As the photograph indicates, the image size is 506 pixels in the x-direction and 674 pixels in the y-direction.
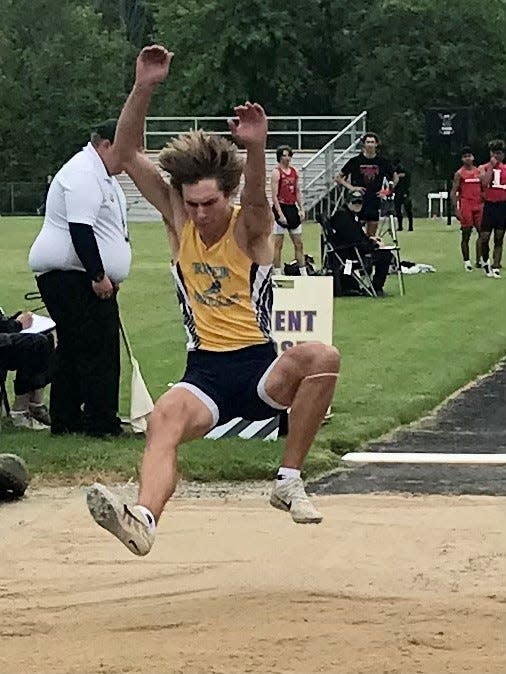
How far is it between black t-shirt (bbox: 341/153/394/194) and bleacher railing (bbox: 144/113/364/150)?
2375 centimetres

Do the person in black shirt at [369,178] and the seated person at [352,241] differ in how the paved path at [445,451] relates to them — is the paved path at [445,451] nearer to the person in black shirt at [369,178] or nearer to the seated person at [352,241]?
the seated person at [352,241]

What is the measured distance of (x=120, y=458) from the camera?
940 cm

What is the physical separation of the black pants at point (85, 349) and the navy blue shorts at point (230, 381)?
3.42 metres

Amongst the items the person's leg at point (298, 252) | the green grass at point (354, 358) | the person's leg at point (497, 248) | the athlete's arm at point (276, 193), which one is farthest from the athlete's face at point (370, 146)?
the person's leg at point (497, 248)

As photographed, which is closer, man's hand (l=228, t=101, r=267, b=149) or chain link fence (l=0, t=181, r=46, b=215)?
man's hand (l=228, t=101, r=267, b=149)

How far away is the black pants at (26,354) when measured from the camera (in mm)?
9906

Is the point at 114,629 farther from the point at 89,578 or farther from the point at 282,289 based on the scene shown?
the point at 282,289

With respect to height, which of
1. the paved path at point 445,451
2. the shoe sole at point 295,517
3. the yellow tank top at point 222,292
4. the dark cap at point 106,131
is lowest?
the paved path at point 445,451

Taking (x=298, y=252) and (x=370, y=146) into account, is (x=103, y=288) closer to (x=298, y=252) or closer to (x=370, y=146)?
(x=298, y=252)

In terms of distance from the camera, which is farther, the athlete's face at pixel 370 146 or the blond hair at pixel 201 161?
the athlete's face at pixel 370 146

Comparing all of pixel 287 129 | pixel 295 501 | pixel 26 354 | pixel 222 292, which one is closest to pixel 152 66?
pixel 222 292

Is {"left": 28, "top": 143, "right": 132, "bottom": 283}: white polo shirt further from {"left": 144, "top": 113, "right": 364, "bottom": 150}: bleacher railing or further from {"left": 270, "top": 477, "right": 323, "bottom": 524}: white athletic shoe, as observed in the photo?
{"left": 144, "top": 113, "right": 364, "bottom": 150}: bleacher railing

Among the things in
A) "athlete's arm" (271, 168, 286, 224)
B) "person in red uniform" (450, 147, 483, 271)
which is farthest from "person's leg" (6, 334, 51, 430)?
"person in red uniform" (450, 147, 483, 271)

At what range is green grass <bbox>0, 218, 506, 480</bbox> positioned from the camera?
9.43 meters
